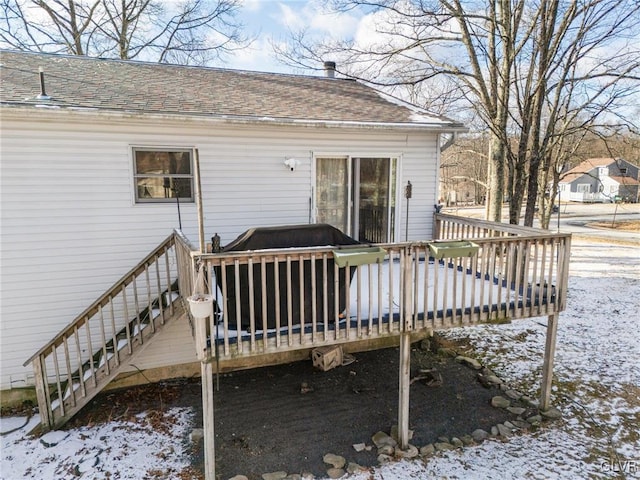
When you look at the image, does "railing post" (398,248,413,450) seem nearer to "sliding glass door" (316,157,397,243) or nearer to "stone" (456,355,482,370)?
"stone" (456,355,482,370)

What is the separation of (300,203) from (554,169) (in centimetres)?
1473

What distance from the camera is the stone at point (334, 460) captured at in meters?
4.39

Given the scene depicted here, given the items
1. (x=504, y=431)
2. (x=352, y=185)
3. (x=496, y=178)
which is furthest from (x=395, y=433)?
(x=496, y=178)

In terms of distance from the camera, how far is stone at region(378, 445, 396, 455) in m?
4.60

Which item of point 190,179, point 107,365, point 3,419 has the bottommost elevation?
point 3,419

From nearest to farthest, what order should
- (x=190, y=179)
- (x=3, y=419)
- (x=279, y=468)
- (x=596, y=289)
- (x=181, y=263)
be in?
1. (x=279, y=468)
2. (x=181, y=263)
3. (x=3, y=419)
4. (x=190, y=179)
5. (x=596, y=289)

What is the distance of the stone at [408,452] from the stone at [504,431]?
1.16 m

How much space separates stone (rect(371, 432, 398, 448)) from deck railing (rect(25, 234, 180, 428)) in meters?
3.06

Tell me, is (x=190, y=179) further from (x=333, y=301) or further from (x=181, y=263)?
(x=333, y=301)

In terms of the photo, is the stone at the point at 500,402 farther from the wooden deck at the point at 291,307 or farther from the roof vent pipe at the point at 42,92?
the roof vent pipe at the point at 42,92

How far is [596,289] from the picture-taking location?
11250mm

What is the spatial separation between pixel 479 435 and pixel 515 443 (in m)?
0.41

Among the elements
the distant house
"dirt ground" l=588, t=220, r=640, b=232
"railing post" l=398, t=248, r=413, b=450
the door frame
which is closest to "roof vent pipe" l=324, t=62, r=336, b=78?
the door frame

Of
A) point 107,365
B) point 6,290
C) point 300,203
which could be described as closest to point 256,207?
point 300,203
